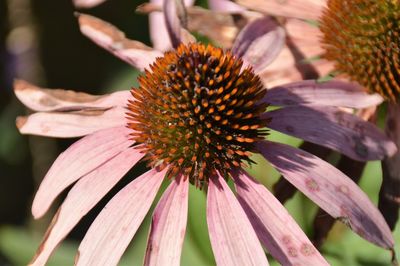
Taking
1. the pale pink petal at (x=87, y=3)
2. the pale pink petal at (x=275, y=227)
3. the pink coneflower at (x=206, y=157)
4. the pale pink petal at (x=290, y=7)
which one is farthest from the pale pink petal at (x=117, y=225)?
the pale pink petal at (x=87, y=3)

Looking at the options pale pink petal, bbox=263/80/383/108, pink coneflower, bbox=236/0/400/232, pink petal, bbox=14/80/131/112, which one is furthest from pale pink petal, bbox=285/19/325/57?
pink petal, bbox=14/80/131/112

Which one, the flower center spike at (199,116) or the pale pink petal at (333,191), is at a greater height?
the flower center spike at (199,116)

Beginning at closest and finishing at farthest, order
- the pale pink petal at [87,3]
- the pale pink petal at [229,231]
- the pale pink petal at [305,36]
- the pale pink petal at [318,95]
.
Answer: the pale pink petal at [229,231] → the pale pink petal at [318,95] → the pale pink petal at [305,36] → the pale pink petal at [87,3]

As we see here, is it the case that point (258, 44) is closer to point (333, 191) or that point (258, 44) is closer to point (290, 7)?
point (290, 7)

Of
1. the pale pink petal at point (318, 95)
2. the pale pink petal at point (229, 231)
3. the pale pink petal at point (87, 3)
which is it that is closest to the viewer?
the pale pink petal at point (229, 231)

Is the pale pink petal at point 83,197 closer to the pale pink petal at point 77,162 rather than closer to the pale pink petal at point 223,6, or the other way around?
the pale pink petal at point 77,162

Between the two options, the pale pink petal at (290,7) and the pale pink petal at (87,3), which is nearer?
the pale pink petal at (290,7)

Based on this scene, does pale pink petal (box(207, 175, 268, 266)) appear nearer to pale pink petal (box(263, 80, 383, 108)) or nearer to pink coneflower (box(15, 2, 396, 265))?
pink coneflower (box(15, 2, 396, 265))
